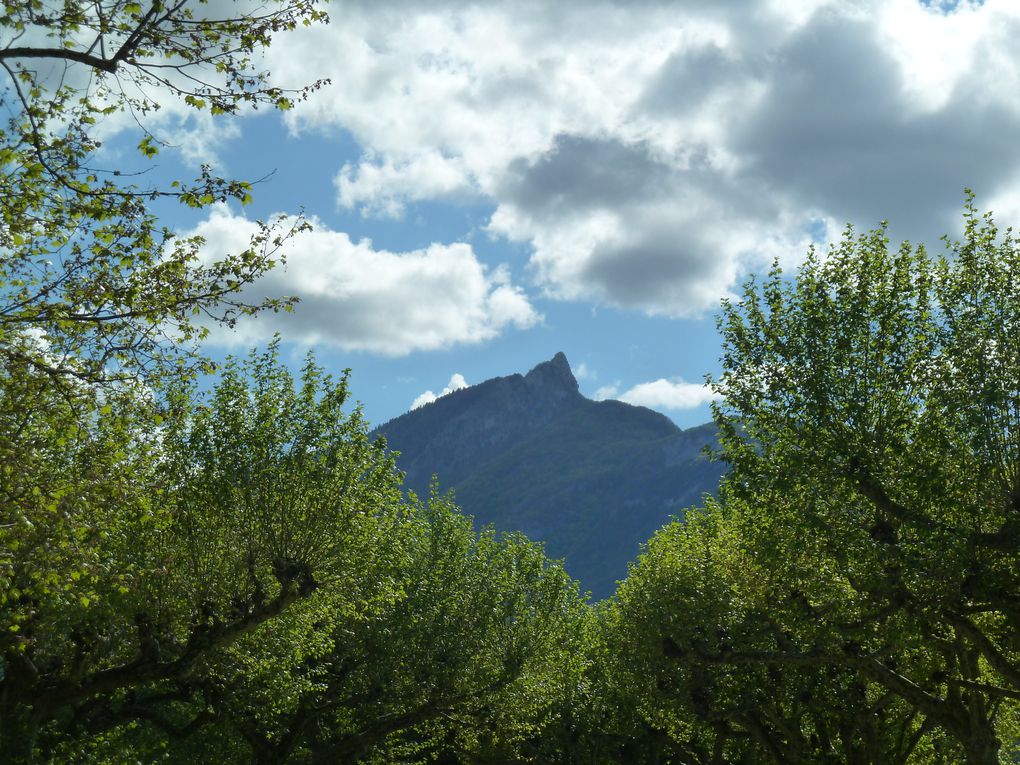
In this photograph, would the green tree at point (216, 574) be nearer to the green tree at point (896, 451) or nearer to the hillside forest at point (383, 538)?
the hillside forest at point (383, 538)

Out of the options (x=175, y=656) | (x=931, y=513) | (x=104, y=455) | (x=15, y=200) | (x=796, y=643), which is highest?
(x=15, y=200)

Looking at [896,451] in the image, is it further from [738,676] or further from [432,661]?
[432,661]

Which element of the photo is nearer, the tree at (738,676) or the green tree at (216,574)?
the green tree at (216,574)

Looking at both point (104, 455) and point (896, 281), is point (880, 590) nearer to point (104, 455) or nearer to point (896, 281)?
point (896, 281)

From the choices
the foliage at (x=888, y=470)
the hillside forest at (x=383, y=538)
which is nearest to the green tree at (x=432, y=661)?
the hillside forest at (x=383, y=538)

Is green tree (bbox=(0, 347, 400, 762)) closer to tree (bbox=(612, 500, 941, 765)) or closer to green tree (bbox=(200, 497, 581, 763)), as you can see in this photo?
green tree (bbox=(200, 497, 581, 763))

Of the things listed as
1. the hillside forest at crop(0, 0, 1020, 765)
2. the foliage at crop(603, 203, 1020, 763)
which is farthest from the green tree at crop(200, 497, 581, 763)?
the foliage at crop(603, 203, 1020, 763)

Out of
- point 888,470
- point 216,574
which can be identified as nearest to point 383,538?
point 216,574

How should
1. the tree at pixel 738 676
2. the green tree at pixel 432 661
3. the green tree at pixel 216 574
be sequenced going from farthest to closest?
1. the green tree at pixel 432 661
2. the tree at pixel 738 676
3. the green tree at pixel 216 574

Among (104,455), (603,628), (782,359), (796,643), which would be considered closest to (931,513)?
(782,359)

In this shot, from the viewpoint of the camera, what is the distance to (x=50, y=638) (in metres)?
24.8

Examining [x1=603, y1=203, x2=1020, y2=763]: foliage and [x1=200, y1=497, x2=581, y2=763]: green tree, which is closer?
[x1=603, y1=203, x2=1020, y2=763]: foliage

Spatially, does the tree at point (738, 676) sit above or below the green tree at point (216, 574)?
below

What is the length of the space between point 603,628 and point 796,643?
18.9m
